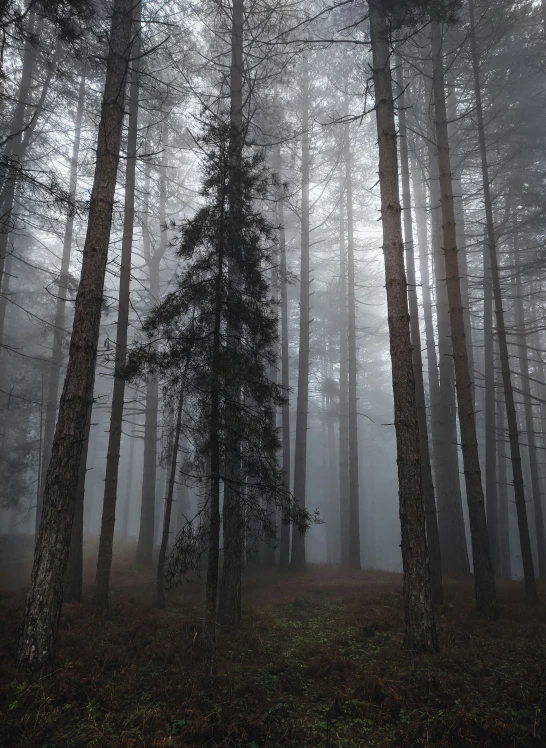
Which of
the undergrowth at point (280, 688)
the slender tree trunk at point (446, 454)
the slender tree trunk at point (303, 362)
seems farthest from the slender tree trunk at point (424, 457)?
the slender tree trunk at point (303, 362)

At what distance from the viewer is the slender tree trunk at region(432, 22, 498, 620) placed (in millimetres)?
8164

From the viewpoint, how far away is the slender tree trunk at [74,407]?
5281 millimetres

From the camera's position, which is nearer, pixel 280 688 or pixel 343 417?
pixel 280 688

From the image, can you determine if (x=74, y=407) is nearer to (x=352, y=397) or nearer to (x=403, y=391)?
(x=403, y=391)

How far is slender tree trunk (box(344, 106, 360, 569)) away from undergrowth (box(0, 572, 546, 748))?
9.18 metres

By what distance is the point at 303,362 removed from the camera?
16.6m

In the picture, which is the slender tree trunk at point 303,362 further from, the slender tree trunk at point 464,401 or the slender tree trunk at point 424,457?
the slender tree trunk at point 464,401

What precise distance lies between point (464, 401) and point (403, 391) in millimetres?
3326

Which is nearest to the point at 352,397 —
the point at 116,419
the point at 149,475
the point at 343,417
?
the point at 343,417

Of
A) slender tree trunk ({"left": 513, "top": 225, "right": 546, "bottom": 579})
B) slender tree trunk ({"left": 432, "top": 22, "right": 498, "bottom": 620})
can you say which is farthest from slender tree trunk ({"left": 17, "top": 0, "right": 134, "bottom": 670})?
slender tree trunk ({"left": 513, "top": 225, "right": 546, "bottom": 579})

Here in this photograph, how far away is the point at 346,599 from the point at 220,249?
960 cm

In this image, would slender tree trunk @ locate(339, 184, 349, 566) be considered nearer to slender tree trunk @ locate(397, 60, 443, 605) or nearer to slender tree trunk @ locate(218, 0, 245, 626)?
slender tree trunk @ locate(397, 60, 443, 605)

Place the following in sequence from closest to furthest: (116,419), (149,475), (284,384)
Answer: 1. (116,419)
2. (149,475)
3. (284,384)

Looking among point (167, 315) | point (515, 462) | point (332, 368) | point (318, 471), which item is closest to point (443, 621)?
point (515, 462)
